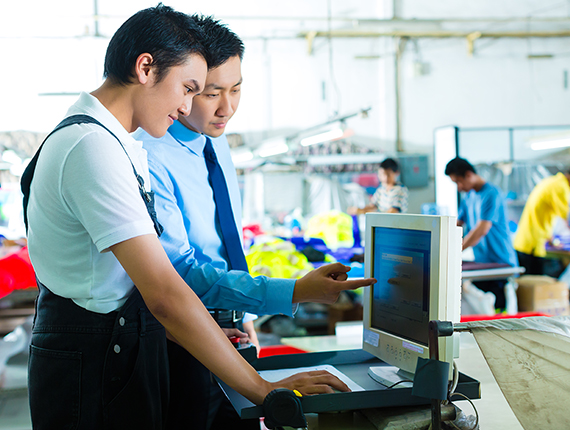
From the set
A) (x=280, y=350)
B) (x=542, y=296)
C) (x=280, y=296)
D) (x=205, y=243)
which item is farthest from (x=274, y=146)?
(x=280, y=296)

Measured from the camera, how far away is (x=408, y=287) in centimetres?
112

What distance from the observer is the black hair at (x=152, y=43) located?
101 cm

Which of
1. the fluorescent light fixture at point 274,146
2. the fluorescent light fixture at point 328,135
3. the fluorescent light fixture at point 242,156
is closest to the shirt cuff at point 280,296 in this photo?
the fluorescent light fixture at point 328,135

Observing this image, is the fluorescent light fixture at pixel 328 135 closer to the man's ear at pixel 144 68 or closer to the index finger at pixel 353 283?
the index finger at pixel 353 283

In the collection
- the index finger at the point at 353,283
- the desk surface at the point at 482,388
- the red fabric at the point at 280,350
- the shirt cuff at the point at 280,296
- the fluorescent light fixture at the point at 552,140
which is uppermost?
the fluorescent light fixture at the point at 552,140

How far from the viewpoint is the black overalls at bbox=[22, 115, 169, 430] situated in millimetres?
960

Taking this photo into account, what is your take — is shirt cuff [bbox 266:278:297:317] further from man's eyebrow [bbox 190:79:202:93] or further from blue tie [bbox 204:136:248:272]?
man's eyebrow [bbox 190:79:202:93]

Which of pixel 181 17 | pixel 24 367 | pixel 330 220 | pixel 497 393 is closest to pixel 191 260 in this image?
pixel 181 17

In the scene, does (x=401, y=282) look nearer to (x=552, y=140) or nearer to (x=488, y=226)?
(x=488, y=226)

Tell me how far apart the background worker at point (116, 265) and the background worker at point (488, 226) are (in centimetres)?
363

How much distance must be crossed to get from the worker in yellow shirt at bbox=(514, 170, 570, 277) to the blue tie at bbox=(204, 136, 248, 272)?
4551 mm

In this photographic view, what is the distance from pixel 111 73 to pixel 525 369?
94 centimetres

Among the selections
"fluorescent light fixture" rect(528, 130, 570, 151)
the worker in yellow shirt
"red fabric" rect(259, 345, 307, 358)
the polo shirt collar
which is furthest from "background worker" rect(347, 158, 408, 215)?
the polo shirt collar

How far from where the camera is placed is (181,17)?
1.08 metres
